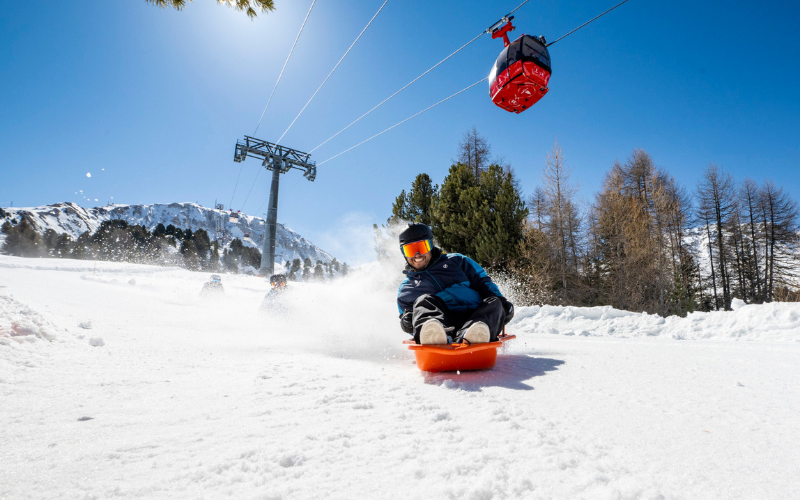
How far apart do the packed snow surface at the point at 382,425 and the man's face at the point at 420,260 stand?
3.33 feet

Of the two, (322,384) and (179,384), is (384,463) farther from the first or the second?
(179,384)

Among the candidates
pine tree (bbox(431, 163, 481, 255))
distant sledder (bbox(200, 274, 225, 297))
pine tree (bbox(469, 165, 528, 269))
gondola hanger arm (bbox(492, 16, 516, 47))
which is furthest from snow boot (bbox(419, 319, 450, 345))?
distant sledder (bbox(200, 274, 225, 297))

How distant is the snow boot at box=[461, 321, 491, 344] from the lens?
104 inches

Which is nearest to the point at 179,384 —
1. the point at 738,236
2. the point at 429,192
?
the point at 429,192

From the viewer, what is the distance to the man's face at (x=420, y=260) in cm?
348

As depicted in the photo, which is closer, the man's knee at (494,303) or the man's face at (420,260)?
the man's knee at (494,303)

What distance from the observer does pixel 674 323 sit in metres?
6.83

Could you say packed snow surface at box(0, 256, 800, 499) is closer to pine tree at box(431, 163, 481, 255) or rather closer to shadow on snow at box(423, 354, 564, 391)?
shadow on snow at box(423, 354, 564, 391)

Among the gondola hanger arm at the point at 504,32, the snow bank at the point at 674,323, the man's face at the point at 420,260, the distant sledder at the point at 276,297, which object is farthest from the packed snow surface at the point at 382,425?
the gondola hanger arm at the point at 504,32

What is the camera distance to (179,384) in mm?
2324

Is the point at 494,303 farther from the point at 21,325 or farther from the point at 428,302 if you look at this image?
the point at 21,325

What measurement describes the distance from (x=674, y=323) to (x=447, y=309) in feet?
20.6

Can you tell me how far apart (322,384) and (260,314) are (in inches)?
302

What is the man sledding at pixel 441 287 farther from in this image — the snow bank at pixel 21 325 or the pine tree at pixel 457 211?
the pine tree at pixel 457 211
